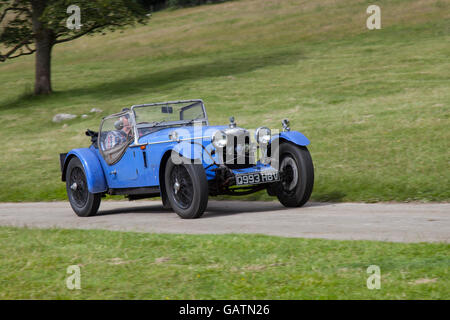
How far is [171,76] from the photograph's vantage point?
35750mm

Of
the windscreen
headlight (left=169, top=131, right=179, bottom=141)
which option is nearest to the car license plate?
headlight (left=169, top=131, right=179, bottom=141)

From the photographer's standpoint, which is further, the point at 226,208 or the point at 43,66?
the point at 43,66

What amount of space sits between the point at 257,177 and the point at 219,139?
32.6 inches

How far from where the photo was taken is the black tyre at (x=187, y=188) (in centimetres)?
893

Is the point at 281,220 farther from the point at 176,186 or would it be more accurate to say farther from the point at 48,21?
the point at 48,21

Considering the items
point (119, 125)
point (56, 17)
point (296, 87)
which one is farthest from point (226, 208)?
point (56, 17)

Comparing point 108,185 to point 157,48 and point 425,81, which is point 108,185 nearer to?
point 425,81

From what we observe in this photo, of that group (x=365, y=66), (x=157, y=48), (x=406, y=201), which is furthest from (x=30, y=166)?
(x=157, y=48)

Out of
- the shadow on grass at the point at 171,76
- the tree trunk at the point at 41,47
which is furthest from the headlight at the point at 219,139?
the tree trunk at the point at 41,47

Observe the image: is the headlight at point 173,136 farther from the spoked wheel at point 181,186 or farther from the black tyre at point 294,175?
the black tyre at point 294,175

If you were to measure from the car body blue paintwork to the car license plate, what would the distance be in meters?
0.19

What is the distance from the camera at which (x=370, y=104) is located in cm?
2027

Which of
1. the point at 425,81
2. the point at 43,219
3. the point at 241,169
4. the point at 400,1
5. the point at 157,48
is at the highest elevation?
the point at 400,1
